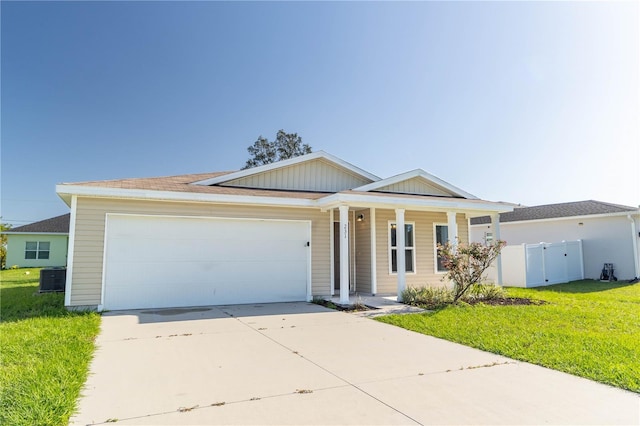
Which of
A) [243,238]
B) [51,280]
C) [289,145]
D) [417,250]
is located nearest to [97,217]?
[243,238]

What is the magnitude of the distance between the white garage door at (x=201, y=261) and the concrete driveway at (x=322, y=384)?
2557 mm

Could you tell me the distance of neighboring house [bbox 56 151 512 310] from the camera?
863cm

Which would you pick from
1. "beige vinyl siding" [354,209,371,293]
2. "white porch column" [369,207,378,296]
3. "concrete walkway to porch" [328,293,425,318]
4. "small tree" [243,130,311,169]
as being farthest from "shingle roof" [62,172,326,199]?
"small tree" [243,130,311,169]

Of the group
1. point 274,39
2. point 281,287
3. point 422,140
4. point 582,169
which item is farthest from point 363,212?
point 582,169

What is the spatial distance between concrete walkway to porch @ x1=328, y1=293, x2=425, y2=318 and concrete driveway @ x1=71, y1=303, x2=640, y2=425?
7.15 ft

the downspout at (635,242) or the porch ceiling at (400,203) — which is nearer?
the porch ceiling at (400,203)

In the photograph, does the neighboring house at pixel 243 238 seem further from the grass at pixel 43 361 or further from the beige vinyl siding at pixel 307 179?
the grass at pixel 43 361

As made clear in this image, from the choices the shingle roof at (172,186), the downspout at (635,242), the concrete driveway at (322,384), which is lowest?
the concrete driveway at (322,384)

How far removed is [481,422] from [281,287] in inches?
299

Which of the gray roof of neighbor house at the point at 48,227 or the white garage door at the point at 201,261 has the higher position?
the gray roof of neighbor house at the point at 48,227

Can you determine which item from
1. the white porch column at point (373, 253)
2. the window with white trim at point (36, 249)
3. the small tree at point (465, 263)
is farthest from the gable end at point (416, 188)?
the window with white trim at point (36, 249)

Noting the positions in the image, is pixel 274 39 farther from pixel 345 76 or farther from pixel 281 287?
pixel 281 287

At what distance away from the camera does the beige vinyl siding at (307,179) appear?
39.0 feet

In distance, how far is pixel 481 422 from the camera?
3105mm
